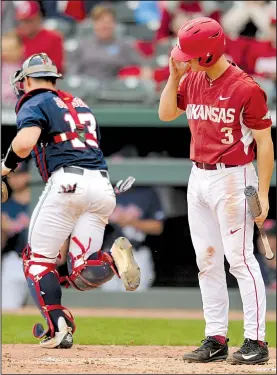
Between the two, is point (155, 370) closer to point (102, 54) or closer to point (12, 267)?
point (12, 267)

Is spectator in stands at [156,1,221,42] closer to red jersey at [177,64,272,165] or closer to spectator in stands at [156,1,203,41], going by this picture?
spectator in stands at [156,1,203,41]

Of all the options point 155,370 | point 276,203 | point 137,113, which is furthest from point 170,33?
point 155,370

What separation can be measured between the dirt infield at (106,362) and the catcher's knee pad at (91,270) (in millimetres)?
449

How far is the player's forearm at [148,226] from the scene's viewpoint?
10.5 meters

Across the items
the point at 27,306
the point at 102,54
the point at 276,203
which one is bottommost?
the point at 27,306

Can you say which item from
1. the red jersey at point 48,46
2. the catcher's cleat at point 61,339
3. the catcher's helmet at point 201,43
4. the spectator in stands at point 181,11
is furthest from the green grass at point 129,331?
the spectator in stands at point 181,11

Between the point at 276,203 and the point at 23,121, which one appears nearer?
→ the point at 23,121

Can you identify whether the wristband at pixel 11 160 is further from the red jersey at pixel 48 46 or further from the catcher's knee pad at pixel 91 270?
the red jersey at pixel 48 46

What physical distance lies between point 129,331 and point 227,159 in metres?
3.18

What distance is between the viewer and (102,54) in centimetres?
1104

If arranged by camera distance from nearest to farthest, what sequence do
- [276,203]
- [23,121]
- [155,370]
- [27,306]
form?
[155,370] < [23,121] < [27,306] < [276,203]

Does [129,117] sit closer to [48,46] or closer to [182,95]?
[48,46]

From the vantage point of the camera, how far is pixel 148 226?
34.3 feet

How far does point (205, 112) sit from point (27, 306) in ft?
17.9
